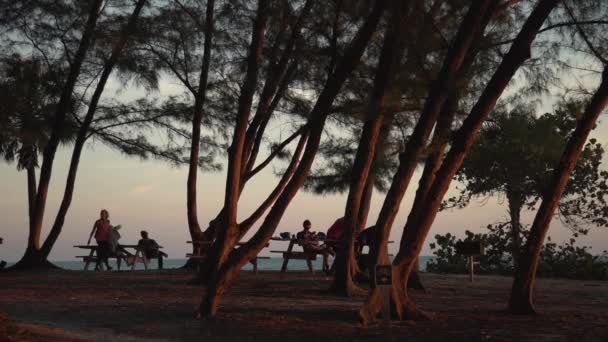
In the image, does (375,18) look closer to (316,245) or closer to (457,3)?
(457,3)

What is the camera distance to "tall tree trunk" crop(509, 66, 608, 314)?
33.7 ft

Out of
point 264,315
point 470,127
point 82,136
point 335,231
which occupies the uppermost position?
point 82,136

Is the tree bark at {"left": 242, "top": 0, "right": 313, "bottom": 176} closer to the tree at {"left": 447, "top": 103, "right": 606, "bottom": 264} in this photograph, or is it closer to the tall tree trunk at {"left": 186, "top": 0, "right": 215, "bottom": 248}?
the tall tree trunk at {"left": 186, "top": 0, "right": 215, "bottom": 248}

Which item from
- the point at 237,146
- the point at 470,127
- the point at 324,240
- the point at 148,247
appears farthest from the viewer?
the point at 148,247

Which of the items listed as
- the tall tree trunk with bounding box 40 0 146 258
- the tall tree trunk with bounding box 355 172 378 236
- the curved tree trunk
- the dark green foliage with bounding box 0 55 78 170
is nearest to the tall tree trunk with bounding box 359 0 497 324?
the curved tree trunk

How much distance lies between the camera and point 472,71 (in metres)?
12.3

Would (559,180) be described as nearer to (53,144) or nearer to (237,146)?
(237,146)

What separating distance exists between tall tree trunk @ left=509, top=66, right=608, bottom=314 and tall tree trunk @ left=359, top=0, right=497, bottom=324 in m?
1.76

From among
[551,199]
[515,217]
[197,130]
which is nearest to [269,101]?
[197,130]

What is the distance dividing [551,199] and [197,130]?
8.91m

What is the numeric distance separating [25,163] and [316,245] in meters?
8.49

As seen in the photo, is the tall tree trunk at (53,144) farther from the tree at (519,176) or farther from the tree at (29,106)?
the tree at (519,176)

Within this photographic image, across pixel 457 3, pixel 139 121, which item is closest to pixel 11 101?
pixel 139 121

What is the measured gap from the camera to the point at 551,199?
34.3 ft
